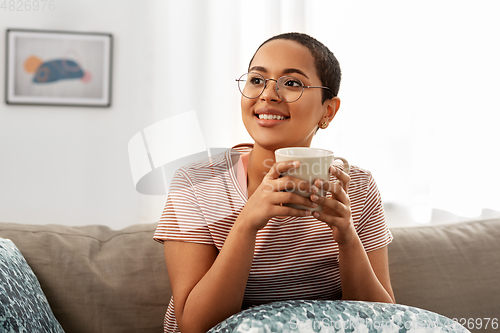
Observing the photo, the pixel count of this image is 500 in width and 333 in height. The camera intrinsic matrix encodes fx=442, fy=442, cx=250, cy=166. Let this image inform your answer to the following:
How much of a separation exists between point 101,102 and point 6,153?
0.61 meters

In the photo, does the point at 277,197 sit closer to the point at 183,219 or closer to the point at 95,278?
the point at 183,219

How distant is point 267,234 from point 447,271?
0.68 m

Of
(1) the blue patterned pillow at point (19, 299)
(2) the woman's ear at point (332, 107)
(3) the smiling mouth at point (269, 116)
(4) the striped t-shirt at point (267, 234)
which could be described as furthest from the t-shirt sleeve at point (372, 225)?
(1) the blue patterned pillow at point (19, 299)

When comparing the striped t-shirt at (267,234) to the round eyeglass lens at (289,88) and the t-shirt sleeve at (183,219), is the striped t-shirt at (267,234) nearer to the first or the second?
the t-shirt sleeve at (183,219)

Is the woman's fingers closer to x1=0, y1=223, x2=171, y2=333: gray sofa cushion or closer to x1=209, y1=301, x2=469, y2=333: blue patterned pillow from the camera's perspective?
x1=209, y1=301, x2=469, y2=333: blue patterned pillow

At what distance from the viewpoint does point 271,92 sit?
0.99m

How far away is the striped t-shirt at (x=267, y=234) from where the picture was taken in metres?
1.04

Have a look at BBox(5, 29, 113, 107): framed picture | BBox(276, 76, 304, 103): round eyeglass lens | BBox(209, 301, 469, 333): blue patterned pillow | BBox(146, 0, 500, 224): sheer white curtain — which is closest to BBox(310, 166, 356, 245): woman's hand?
BBox(209, 301, 469, 333): blue patterned pillow

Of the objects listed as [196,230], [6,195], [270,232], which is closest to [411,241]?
[270,232]

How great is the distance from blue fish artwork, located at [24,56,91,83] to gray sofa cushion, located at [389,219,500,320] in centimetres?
200

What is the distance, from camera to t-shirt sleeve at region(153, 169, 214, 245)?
3.36 ft

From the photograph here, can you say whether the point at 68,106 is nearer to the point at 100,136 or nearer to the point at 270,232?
the point at 100,136

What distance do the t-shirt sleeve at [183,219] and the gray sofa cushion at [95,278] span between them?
0.76ft

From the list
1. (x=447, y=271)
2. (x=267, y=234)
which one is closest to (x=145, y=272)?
(x=267, y=234)
